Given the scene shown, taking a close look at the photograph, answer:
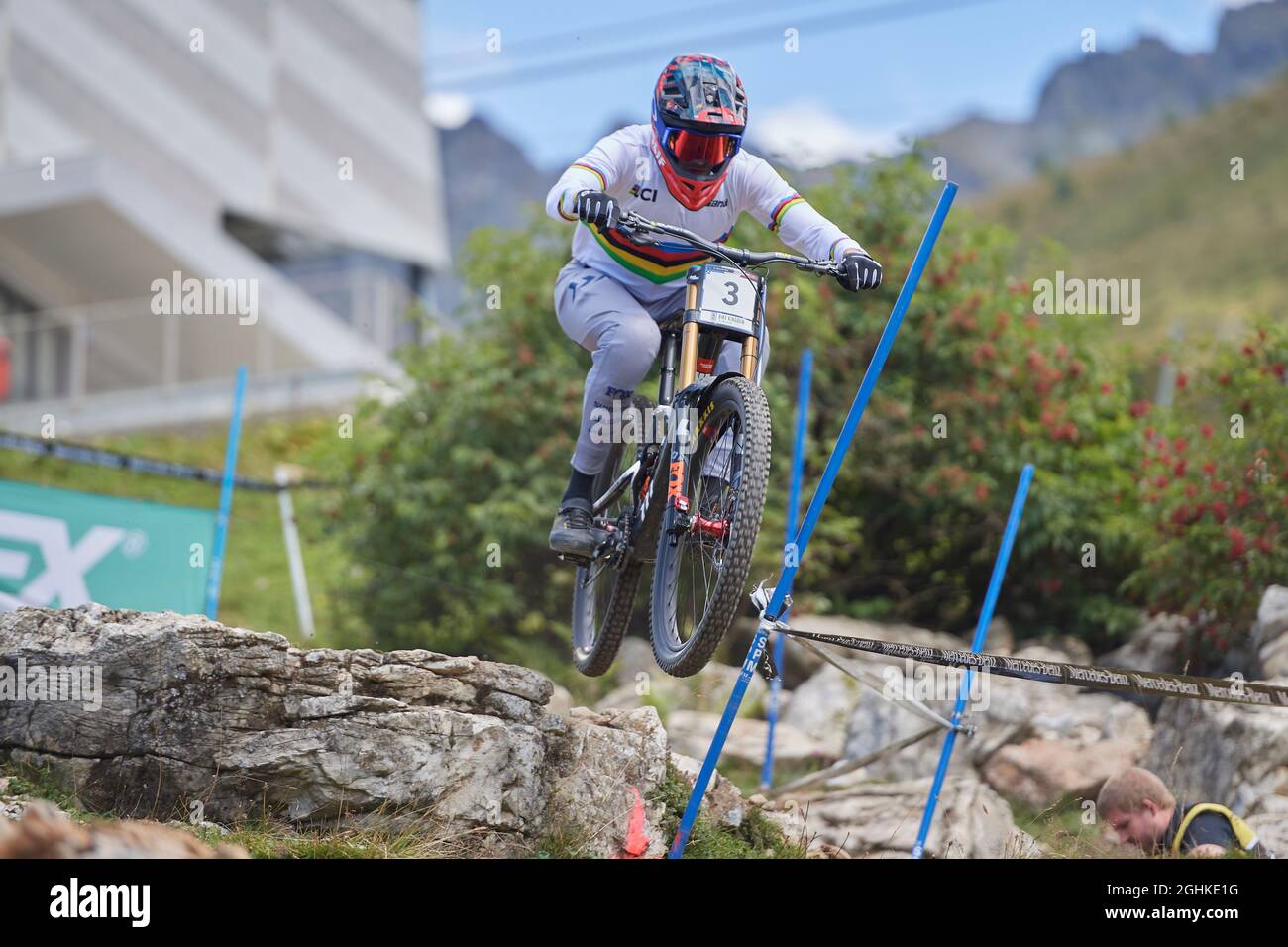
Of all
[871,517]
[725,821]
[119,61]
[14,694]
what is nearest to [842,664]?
[725,821]

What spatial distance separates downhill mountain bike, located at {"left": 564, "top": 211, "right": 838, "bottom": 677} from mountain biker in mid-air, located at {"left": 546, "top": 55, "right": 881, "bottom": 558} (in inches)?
3.9

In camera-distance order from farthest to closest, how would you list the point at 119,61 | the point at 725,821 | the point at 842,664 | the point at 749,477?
the point at 119,61 < the point at 842,664 < the point at 725,821 < the point at 749,477

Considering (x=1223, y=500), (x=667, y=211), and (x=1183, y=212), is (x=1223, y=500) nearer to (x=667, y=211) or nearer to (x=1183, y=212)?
(x=667, y=211)

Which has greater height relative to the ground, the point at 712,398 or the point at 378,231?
the point at 378,231

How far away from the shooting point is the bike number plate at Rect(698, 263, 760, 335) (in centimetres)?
505

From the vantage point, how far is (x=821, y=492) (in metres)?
4.61

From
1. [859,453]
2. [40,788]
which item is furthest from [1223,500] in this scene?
[40,788]

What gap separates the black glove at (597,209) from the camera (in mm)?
4809

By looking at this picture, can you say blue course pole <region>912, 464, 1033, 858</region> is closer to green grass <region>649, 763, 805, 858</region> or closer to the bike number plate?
green grass <region>649, 763, 805, 858</region>

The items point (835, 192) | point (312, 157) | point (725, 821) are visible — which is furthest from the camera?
point (312, 157)

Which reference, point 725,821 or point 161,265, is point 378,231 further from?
point 725,821

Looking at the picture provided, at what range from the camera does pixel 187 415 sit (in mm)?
17859

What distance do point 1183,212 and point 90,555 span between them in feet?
222

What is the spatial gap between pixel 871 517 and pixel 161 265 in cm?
1274
